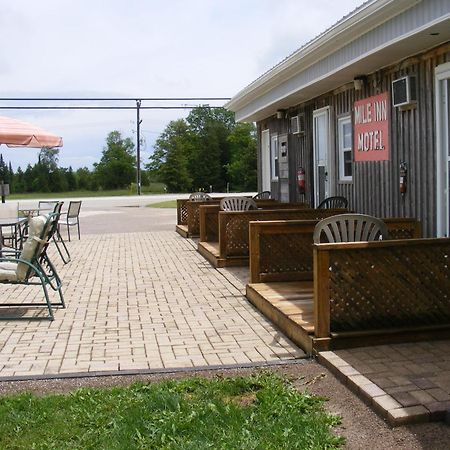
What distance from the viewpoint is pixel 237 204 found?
1102 centimetres

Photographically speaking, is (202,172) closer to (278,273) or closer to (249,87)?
(249,87)

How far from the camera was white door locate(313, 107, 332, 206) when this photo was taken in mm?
11672

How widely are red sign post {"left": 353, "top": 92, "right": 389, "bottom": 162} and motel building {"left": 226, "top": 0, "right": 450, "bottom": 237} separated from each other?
0.01 metres

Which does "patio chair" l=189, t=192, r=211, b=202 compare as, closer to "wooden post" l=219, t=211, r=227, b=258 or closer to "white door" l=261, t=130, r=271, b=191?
"white door" l=261, t=130, r=271, b=191

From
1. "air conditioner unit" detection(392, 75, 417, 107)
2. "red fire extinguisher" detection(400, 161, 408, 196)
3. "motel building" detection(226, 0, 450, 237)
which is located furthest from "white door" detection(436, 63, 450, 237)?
"red fire extinguisher" detection(400, 161, 408, 196)

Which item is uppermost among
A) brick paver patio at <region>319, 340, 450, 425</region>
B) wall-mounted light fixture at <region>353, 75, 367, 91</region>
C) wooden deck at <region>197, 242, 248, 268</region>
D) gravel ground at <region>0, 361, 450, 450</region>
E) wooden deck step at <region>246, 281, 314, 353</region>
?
wall-mounted light fixture at <region>353, 75, 367, 91</region>

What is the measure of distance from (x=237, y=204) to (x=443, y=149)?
4101 millimetres

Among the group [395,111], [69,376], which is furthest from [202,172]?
[69,376]

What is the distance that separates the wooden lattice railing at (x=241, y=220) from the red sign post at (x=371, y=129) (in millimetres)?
1093

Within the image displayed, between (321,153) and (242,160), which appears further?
(242,160)

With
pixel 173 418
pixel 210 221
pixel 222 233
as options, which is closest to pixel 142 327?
pixel 173 418

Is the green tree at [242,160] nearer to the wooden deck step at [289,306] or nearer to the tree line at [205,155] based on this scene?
the tree line at [205,155]

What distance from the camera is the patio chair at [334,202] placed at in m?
10.6

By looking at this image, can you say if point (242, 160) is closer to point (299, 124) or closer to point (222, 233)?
point (299, 124)
